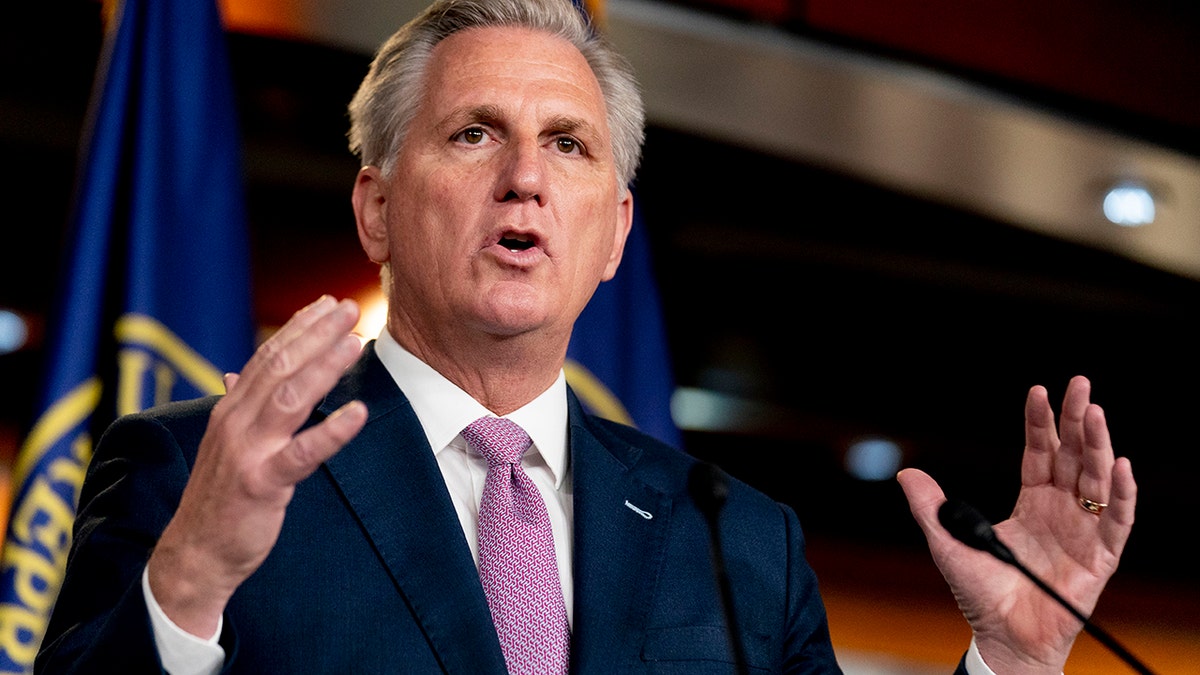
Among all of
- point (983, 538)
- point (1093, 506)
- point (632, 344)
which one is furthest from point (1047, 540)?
point (632, 344)

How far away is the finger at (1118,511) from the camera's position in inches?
54.3

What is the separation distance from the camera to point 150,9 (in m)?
2.46

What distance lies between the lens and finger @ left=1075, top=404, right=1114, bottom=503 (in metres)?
1.40

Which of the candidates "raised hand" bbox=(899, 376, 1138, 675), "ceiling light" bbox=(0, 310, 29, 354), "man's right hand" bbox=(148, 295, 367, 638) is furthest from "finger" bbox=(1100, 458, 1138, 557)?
"ceiling light" bbox=(0, 310, 29, 354)

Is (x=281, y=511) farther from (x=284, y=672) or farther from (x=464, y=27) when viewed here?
(x=464, y=27)

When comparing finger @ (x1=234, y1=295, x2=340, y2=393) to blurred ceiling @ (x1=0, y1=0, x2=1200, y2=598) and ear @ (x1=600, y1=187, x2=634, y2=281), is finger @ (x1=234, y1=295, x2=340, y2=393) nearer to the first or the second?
ear @ (x1=600, y1=187, x2=634, y2=281)

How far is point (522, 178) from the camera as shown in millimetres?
1531

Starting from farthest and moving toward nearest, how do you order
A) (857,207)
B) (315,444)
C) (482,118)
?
(857,207), (482,118), (315,444)

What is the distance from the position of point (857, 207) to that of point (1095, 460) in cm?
350

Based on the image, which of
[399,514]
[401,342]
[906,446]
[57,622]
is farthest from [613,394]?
[906,446]

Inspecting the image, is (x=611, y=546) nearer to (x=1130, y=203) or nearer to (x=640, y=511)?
(x=640, y=511)

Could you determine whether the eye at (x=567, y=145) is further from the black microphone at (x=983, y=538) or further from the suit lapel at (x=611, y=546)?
the black microphone at (x=983, y=538)

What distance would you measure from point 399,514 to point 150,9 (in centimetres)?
157

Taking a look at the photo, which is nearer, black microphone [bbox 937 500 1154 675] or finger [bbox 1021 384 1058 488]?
black microphone [bbox 937 500 1154 675]
